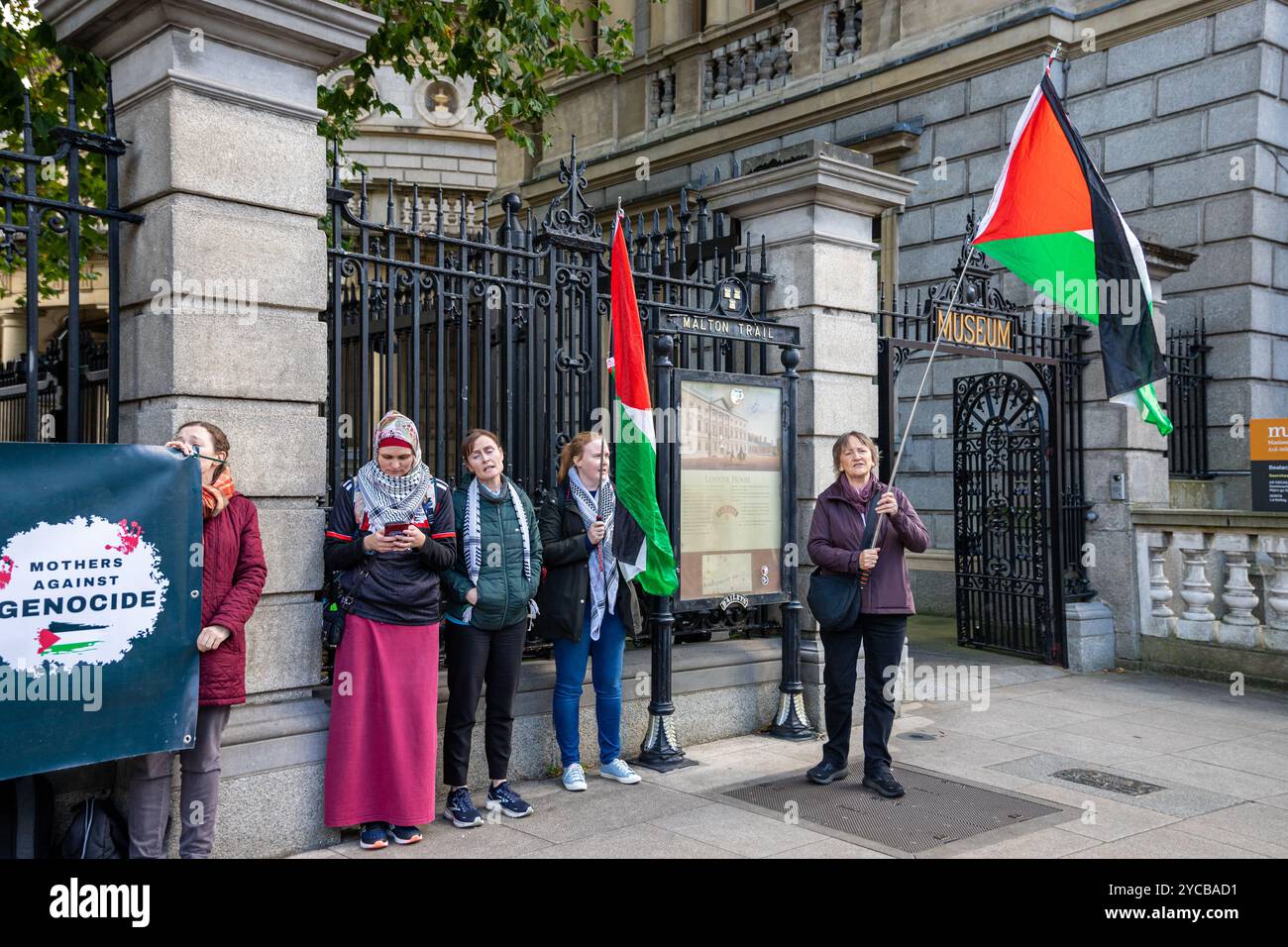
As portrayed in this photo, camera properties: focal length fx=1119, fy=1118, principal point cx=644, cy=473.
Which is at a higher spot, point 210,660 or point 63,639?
point 63,639

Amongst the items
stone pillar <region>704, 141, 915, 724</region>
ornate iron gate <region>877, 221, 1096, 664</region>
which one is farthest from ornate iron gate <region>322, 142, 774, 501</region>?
ornate iron gate <region>877, 221, 1096, 664</region>

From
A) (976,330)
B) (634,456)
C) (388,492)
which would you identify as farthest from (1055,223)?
(388,492)

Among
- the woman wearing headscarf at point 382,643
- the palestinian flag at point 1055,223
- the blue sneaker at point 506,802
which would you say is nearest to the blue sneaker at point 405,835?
the woman wearing headscarf at point 382,643

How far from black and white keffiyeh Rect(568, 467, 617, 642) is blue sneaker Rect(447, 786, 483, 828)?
1.15m

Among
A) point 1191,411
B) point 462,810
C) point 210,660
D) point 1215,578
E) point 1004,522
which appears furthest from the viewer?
point 1191,411

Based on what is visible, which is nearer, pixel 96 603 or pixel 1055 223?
pixel 96 603

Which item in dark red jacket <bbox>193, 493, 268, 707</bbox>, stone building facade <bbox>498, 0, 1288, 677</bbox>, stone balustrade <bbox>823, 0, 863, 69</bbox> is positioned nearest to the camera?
dark red jacket <bbox>193, 493, 268, 707</bbox>

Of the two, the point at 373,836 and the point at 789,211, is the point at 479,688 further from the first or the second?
the point at 789,211

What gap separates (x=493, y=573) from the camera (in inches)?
224

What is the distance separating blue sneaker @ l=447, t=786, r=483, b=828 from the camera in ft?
18.3

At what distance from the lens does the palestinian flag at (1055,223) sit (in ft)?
22.3

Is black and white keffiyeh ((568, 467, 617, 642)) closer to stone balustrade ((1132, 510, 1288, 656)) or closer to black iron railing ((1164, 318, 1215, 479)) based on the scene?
stone balustrade ((1132, 510, 1288, 656))

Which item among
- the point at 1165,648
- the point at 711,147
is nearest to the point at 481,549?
the point at 1165,648

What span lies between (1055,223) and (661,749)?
3.99m
